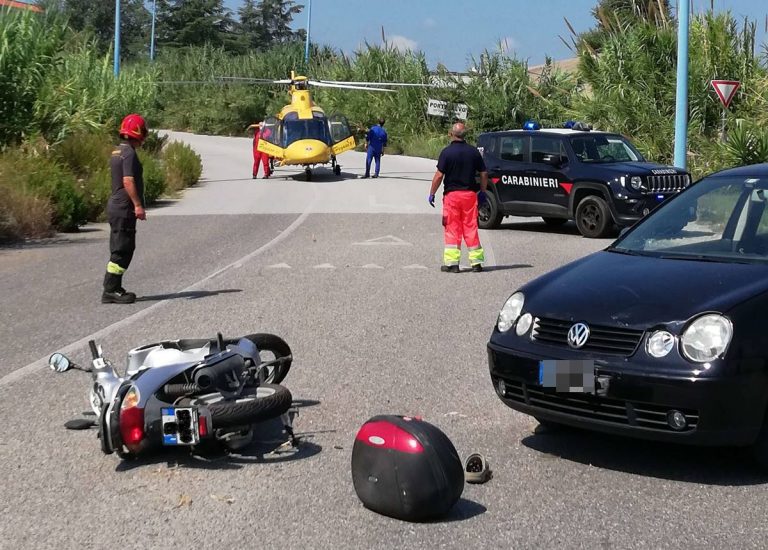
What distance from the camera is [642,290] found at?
20.0 feet

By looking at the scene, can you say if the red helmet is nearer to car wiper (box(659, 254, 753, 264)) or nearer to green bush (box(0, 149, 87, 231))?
car wiper (box(659, 254, 753, 264))

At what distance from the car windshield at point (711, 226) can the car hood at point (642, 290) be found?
0.27 metres

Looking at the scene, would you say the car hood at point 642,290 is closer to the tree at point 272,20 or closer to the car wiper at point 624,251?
the car wiper at point 624,251

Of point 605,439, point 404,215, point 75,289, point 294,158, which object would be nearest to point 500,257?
point 75,289

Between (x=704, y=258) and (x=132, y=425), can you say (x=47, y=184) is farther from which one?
Answer: (x=704, y=258)

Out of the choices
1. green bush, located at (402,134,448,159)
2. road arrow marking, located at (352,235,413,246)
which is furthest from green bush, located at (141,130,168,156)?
road arrow marking, located at (352,235,413,246)

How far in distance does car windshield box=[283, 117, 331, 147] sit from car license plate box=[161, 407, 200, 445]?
102 feet

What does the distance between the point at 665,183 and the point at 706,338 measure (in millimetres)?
13699

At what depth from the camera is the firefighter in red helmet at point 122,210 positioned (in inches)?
481

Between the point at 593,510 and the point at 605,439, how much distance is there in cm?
138

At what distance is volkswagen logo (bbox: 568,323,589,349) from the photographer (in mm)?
5930

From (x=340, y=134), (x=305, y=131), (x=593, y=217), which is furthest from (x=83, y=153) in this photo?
(x=340, y=134)

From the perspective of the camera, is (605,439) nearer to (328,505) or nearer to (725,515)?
(725,515)

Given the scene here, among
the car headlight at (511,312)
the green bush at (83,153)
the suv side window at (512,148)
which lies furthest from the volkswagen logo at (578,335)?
the green bush at (83,153)
